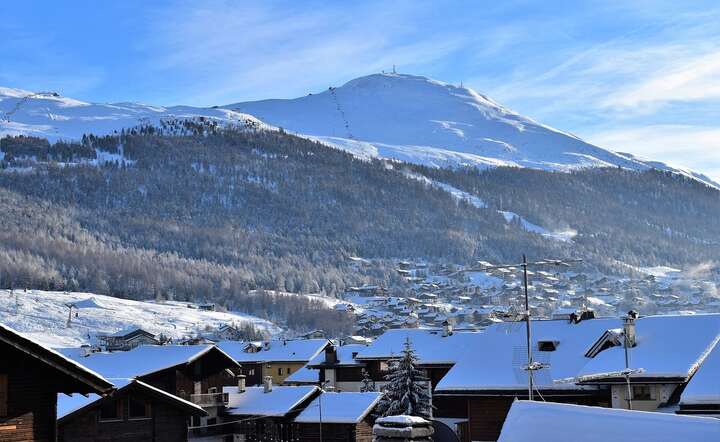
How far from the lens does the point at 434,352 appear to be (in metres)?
61.3

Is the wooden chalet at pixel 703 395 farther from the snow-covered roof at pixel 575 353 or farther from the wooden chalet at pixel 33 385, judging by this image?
the wooden chalet at pixel 33 385

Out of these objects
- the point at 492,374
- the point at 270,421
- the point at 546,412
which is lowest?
the point at 270,421

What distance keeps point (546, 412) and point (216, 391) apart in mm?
46106

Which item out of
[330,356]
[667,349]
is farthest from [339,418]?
[330,356]

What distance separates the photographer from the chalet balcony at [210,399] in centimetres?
5347

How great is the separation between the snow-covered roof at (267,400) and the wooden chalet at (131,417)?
12.6 m

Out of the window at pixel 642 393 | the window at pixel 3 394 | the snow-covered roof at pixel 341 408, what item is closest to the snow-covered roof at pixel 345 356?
the snow-covered roof at pixel 341 408

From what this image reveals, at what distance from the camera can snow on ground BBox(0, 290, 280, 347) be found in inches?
5615

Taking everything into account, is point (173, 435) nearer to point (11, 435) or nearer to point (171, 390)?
point (171, 390)

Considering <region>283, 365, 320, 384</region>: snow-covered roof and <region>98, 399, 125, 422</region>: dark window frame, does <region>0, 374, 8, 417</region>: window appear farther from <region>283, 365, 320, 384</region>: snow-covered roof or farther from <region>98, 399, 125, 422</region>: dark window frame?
<region>283, 365, 320, 384</region>: snow-covered roof

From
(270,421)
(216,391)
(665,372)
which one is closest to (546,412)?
(665,372)

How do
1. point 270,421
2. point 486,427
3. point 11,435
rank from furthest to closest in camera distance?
point 270,421 → point 486,427 → point 11,435

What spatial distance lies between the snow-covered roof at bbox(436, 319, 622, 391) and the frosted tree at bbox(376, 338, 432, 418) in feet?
20.5

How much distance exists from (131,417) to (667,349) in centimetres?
1976
